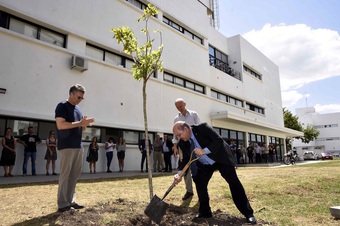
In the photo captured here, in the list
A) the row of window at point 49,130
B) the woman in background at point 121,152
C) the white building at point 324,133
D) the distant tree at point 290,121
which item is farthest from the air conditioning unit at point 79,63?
the white building at point 324,133

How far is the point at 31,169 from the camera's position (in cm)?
959

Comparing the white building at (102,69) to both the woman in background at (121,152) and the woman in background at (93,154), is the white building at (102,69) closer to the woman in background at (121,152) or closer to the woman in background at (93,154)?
the woman in background at (121,152)

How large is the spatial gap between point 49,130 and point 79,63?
3.06 m

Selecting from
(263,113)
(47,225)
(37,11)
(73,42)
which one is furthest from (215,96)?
(47,225)

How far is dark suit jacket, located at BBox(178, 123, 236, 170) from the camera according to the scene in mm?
3645

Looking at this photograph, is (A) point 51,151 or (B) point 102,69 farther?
(B) point 102,69

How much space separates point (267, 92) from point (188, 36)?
1619 centimetres

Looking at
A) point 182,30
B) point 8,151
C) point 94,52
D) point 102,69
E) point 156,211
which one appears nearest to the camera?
point 156,211

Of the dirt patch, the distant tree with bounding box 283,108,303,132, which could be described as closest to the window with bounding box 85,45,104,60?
the dirt patch

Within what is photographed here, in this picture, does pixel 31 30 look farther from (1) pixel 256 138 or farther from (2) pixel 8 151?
(1) pixel 256 138

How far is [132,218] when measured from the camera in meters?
3.68

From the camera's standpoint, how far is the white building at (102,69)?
962 centimetres

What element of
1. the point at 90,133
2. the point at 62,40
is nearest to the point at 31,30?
the point at 62,40

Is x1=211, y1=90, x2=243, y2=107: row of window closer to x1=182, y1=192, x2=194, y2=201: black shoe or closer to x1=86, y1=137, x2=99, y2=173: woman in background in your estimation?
x1=86, y1=137, x2=99, y2=173: woman in background
